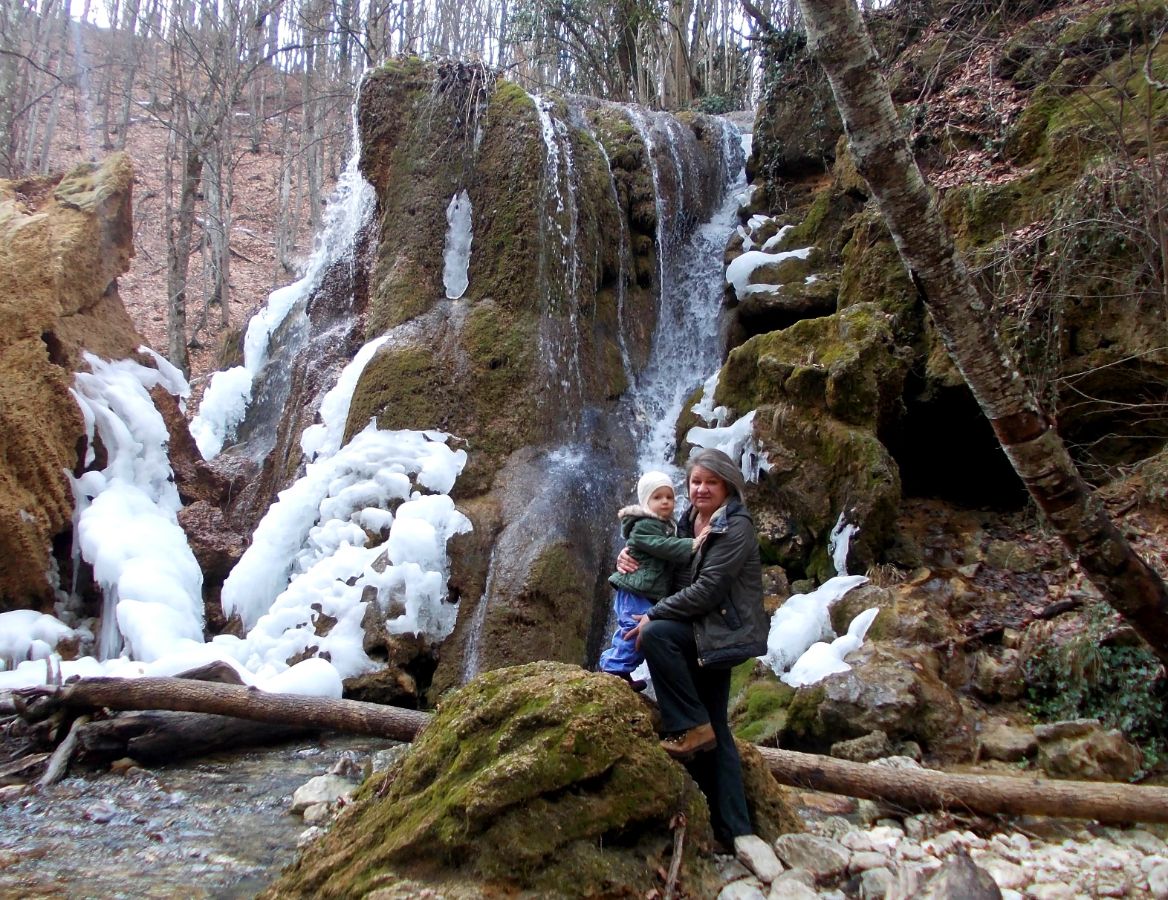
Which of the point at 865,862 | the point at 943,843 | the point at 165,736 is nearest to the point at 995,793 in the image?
the point at 943,843

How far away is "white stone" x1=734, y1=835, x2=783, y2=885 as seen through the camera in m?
2.75

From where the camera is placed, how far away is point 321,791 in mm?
4391

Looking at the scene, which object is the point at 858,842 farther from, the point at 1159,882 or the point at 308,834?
the point at 308,834

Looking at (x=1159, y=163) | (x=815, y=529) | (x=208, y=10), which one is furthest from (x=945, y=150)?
(x=208, y=10)

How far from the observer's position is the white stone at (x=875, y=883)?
2.71m

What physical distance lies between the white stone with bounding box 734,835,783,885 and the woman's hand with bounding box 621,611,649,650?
0.77 m

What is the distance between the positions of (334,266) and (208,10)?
33.6ft

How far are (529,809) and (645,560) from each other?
1.08 m

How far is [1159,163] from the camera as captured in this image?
19.1 feet

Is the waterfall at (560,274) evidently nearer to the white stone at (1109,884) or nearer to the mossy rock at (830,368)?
the mossy rock at (830,368)

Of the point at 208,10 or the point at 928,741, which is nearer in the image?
the point at 928,741

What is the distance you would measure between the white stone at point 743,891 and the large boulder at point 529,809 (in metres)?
0.05

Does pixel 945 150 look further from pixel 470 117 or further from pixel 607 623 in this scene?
pixel 607 623

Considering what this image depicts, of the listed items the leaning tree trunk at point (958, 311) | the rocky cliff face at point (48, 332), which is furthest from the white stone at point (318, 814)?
the rocky cliff face at point (48, 332)
